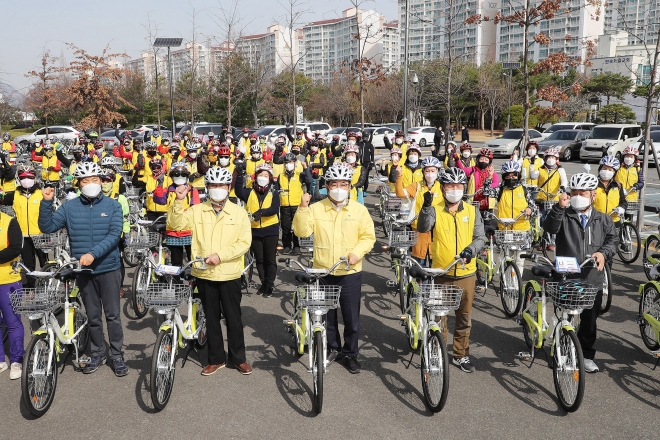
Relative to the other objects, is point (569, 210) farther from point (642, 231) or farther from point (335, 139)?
point (335, 139)

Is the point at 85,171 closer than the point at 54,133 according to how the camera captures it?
Yes

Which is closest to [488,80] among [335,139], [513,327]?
[335,139]

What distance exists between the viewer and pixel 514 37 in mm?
118875

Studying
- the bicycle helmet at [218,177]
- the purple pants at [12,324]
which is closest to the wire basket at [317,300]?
the bicycle helmet at [218,177]

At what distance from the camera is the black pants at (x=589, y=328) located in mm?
5938

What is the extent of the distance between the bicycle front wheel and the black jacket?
182cm

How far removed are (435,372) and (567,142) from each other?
92.7 feet

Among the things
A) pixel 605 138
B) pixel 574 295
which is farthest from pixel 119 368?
pixel 605 138

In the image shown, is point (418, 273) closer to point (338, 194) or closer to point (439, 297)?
point (439, 297)

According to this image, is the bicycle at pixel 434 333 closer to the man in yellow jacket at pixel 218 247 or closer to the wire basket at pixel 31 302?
the man in yellow jacket at pixel 218 247

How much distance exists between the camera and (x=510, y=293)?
7828 millimetres

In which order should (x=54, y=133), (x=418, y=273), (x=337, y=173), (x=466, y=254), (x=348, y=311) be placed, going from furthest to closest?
(x=54, y=133) < (x=348, y=311) < (x=337, y=173) < (x=418, y=273) < (x=466, y=254)

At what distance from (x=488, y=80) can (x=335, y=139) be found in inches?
1623

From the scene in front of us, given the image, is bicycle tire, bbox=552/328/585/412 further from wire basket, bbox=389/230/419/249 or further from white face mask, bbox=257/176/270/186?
white face mask, bbox=257/176/270/186
